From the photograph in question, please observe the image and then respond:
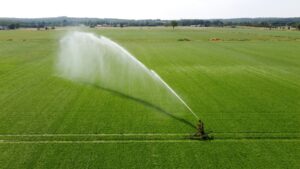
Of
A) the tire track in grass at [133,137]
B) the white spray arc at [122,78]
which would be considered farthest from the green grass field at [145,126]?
the white spray arc at [122,78]

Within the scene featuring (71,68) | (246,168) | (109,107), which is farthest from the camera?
(71,68)

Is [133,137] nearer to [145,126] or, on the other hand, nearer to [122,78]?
[145,126]

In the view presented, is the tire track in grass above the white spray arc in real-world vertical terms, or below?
below

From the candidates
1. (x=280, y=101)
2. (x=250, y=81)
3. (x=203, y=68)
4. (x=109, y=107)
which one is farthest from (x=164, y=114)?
(x=203, y=68)

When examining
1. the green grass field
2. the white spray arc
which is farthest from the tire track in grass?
the white spray arc

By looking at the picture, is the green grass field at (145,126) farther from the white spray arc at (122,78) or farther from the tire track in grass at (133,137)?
the white spray arc at (122,78)

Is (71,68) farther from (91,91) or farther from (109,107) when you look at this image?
(109,107)

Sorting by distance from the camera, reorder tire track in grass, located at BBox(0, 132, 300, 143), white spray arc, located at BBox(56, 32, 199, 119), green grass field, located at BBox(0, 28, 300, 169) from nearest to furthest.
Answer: green grass field, located at BBox(0, 28, 300, 169), tire track in grass, located at BBox(0, 132, 300, 143), white spray arc, located at BBox(56, 32, 199, 119)

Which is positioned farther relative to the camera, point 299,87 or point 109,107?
point 299,87

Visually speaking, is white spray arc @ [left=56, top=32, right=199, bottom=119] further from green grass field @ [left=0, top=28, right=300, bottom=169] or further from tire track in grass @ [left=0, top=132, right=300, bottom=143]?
tire track in grass @ [left=0, top=132, right=300, bottom=143]

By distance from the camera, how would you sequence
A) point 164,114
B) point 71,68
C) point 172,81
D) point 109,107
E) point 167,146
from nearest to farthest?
point 167,146, point 164,114, point 109,107, point 172,81, point 71,68
